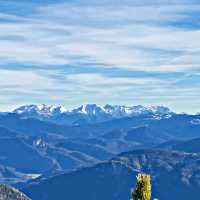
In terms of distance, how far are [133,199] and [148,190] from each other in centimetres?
191

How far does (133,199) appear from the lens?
66.8 m

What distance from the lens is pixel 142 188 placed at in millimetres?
68500

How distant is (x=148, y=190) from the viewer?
6731 cm

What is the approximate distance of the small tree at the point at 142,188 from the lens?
6738 cm

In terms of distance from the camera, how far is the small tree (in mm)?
67375
